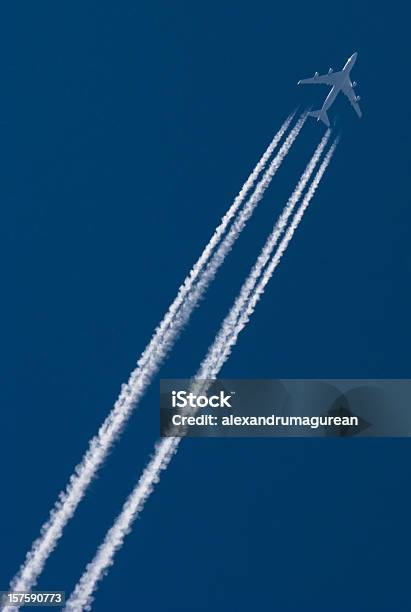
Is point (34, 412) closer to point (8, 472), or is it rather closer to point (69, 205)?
point (8, 472)

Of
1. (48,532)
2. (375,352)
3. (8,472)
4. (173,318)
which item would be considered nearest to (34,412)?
(8,472)

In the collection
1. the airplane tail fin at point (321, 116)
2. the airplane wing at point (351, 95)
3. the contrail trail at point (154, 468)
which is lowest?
the contrail trail at point (154, 468)

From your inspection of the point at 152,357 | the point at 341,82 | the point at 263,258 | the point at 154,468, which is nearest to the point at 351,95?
the point at 341,82

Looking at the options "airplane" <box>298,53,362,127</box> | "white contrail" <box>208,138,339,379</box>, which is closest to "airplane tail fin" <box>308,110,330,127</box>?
"airplane" <box>298,53,362,127</box>

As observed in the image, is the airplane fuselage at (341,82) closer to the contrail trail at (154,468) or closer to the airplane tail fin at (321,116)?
the airplane tail fin at (321,116)

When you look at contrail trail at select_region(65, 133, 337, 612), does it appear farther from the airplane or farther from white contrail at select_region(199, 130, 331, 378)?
the airplane

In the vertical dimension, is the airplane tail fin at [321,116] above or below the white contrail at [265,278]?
above

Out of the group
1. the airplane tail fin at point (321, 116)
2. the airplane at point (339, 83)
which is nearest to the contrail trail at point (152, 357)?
the airplane tail fin at point (321, 116)

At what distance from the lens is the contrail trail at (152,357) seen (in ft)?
14.1

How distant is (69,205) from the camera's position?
443cm

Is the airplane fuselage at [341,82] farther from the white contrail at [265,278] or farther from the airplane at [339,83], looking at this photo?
the white contrail at [265,278]

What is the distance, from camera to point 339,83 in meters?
4.27

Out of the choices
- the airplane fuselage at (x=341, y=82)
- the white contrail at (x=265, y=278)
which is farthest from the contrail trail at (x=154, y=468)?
the airplane fuselage at (x=341, y=82)

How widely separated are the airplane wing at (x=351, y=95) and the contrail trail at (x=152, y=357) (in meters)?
0.26
